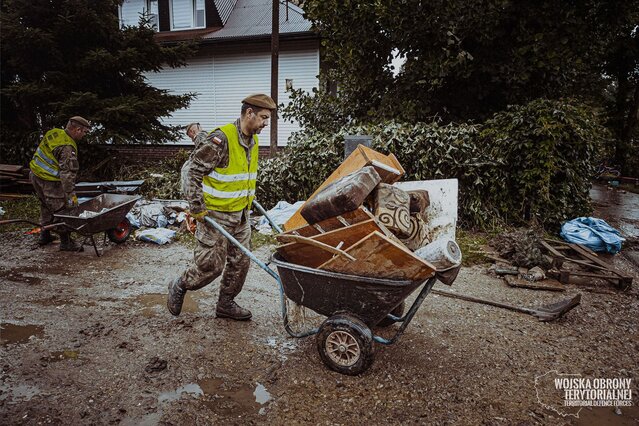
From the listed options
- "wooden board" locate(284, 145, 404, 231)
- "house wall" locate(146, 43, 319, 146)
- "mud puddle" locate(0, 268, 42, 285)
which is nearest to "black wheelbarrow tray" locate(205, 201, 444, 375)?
"wooden board" locate(284, 145, 404, 231)

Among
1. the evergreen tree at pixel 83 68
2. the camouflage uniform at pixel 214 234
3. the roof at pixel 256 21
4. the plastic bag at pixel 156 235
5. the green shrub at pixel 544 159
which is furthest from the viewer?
the roof at pixel 256 21

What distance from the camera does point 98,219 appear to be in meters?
5.25

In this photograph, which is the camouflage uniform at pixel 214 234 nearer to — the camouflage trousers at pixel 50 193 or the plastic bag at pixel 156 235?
the plastic bag at pixel 156 235

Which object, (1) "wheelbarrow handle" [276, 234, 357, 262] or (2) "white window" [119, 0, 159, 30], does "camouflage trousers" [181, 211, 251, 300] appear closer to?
(1) "wheelbarrow handle" [276, 234, 357, 262]

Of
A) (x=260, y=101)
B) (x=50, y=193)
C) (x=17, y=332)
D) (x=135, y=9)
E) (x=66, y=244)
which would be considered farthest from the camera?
(x=135, y=9)

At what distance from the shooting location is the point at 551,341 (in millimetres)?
3326

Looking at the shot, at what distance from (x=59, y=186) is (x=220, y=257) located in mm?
3928

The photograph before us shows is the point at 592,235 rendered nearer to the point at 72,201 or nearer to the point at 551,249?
the point at 551,249

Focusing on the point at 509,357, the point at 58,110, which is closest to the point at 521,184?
the point at 509,357

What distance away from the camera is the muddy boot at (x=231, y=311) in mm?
3605

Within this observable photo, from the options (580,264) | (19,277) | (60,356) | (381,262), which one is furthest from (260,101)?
(580,264)

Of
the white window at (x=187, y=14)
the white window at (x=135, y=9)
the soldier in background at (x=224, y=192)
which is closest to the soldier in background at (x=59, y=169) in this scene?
the soldier in background at (x=224, y=192)

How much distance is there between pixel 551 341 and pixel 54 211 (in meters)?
6.58

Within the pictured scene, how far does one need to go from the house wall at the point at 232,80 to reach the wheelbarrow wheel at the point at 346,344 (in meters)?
12.1
